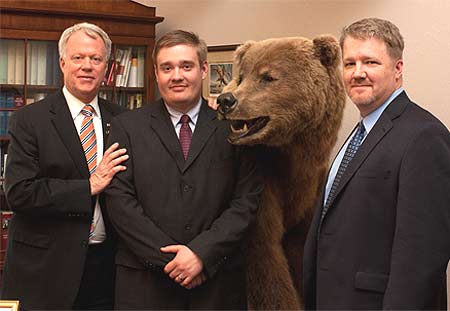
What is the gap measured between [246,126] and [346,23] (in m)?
0.80

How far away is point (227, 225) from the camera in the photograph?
6.25 feet

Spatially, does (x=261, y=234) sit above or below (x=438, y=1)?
below

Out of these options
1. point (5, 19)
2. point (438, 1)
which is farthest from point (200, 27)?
point (438, 1)

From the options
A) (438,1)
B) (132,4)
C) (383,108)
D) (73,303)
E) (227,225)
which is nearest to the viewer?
(383,108)

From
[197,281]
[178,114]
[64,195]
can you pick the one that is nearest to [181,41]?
[178,114]

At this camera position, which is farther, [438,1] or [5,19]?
[5,19]

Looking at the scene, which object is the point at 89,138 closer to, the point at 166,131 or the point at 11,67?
the point at 166,131

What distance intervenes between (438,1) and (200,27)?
1.37 metres

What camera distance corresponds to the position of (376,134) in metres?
1.53

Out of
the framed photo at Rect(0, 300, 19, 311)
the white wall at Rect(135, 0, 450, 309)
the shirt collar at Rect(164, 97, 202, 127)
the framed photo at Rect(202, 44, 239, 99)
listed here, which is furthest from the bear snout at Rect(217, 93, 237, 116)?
the framed photo at Rect(202, 44, 239, 99)

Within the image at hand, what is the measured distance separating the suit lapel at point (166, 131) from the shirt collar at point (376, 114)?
24.1 inches

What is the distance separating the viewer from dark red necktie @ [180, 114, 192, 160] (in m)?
2.00

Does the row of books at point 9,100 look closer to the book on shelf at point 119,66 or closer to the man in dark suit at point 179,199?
the book on shelf at point 119,66

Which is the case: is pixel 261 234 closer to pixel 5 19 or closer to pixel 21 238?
pixel 21 238
